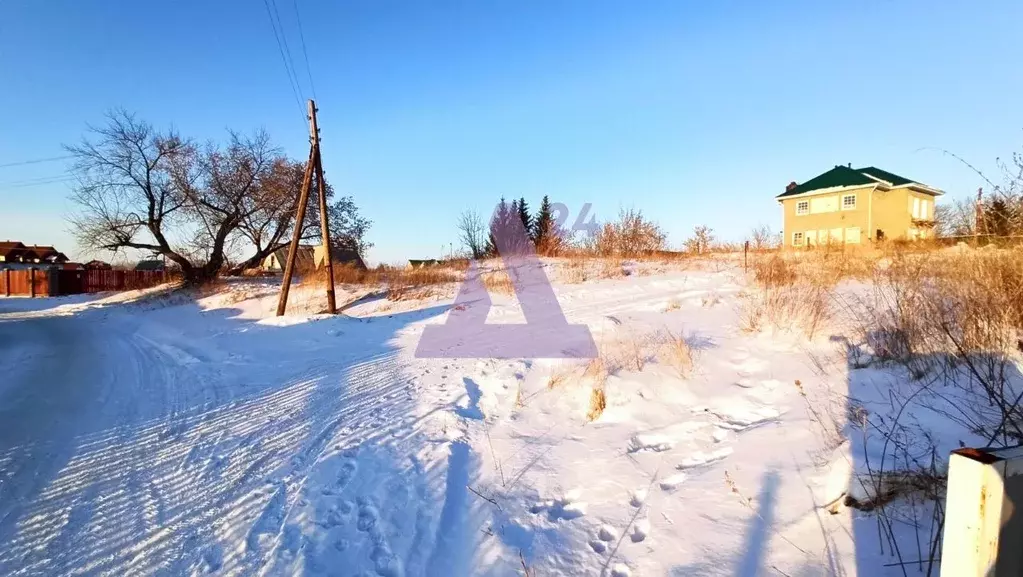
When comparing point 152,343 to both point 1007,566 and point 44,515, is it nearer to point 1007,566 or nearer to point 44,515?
point 44,515

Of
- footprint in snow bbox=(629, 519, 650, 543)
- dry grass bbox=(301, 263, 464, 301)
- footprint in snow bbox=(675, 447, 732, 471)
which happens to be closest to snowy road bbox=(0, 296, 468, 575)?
footprint in snow bbox=(629, 519, 650, 543)

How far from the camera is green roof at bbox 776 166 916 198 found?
2942 centimetres

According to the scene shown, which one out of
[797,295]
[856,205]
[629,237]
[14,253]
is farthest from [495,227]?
[14,253]

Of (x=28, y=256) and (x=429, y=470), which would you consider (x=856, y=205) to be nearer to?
(x=429, y=470)

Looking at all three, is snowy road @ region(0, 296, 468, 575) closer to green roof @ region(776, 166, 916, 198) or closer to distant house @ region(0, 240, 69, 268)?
green roof @ region(776, 166, 916, 198)

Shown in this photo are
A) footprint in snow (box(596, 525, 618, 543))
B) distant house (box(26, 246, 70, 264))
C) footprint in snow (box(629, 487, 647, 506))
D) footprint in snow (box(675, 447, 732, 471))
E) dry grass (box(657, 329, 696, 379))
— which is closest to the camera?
footprint in snow (box(596, 525, 618, 543))

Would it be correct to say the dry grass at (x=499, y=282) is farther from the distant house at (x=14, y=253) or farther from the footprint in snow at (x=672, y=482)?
the distant house at (x=14, y=253)

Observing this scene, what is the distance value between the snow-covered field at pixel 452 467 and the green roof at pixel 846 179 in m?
29.8

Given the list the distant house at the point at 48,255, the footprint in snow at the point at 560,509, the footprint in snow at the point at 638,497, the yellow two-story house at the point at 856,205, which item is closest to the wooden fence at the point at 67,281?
the distant house at the point at 48,255

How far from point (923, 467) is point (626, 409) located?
232 cm

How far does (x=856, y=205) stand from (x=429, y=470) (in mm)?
34930

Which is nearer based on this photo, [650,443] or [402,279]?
[650,443]

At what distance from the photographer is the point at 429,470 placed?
12.3ft

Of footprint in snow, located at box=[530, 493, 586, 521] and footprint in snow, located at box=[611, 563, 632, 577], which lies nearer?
footprint in snow, located at box=[611, 563, 632, 577]
